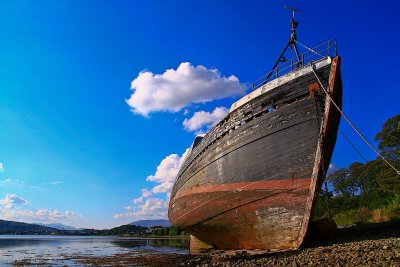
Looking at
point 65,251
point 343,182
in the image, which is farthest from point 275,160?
point 343,182

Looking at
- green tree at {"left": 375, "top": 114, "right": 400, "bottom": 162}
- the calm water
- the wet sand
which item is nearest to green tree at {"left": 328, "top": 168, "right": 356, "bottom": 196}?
green tree at {"left": 375, "top": 114, "right": 400, "bottom": 162}

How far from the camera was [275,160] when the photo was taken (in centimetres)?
1184

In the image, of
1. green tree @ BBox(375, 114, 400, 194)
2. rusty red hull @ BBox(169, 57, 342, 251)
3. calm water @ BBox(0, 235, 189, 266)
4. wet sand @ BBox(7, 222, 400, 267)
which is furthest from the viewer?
green tree @ BBox(375, 114, 400, 194)

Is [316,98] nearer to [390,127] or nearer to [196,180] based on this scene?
[196,180]

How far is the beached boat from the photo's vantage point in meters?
11.2

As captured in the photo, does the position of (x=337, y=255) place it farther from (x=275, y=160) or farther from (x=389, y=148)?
(x=389, y=148)

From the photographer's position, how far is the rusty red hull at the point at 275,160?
11.2 m

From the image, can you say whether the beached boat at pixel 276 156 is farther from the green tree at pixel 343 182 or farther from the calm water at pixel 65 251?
the green tree at pixel 343 182

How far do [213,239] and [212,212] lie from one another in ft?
6.29

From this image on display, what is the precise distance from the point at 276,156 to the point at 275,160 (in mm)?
138

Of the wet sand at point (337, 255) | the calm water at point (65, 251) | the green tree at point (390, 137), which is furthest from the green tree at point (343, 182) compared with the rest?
the wet sand at point (337, 255)

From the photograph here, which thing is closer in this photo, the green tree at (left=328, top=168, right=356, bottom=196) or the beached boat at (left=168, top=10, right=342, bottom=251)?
the beached boat at (left=168, top=10, right=342, bottom=251)

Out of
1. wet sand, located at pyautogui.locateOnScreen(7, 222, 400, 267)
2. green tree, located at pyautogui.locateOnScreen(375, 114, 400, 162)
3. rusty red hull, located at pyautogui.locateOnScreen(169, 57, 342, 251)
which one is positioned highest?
green tree, located at pyautogui.locateOnScreen(375, 114, 400, 162)

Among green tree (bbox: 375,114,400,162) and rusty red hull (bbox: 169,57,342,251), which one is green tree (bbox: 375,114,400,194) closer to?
green tree (bbox: 375,114,400,162)
